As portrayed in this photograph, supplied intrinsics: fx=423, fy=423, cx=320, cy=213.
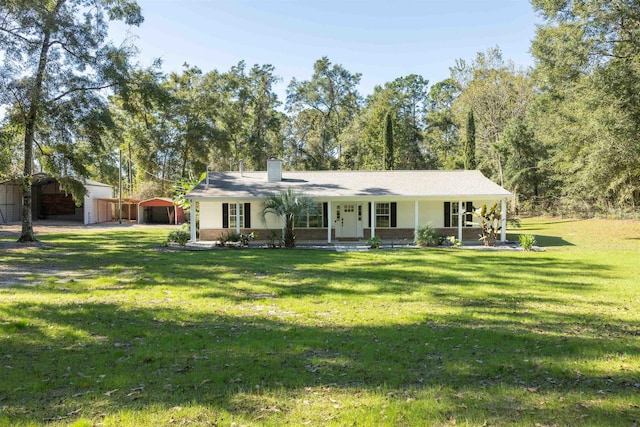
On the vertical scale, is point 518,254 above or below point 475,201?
below

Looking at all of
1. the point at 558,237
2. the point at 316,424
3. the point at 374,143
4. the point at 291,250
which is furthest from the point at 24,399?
the point at 374,143

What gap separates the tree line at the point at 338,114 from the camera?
747 inches

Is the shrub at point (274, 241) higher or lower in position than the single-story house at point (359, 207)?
lower

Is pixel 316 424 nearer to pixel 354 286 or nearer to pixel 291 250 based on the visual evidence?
pixel 354 286

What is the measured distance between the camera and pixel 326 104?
2068 inches

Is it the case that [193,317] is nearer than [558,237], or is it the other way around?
[193,317]

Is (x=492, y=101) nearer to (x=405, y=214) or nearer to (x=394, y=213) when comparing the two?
(x=405, y=214)

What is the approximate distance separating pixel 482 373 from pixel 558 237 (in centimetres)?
2158

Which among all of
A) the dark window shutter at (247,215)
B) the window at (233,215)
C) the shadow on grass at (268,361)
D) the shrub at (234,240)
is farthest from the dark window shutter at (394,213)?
the shadow on grass at (268,361)

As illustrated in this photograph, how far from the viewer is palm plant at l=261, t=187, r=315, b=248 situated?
18.2 m

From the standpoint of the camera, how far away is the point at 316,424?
345 cm

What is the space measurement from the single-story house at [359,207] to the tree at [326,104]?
29448 mm

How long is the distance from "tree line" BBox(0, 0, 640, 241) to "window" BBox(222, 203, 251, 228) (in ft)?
19.7

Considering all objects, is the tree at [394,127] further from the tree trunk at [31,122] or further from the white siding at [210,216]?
the tree trunk at [31,122]
